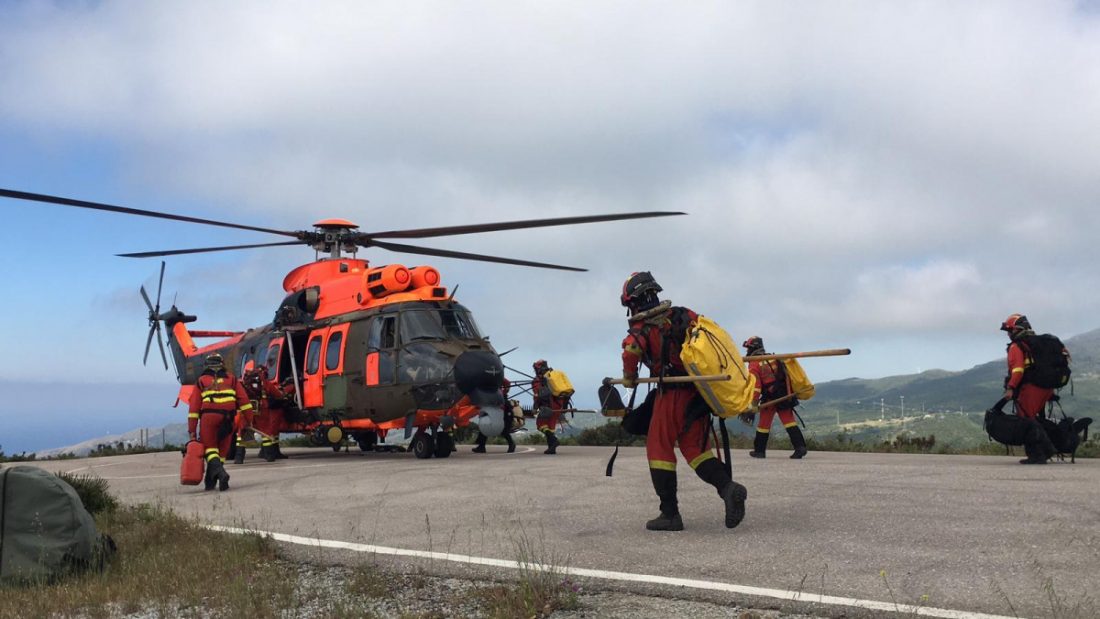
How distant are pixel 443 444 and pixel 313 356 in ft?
11.2

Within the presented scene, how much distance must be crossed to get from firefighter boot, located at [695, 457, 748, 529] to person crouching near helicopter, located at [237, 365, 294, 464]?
12.7 metres

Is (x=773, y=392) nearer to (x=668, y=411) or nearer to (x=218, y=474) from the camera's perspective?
(x=668, y=411)

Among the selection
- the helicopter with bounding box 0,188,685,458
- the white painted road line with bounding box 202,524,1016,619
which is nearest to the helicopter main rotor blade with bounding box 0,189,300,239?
the helicopter with bounding box 0,188,685,458

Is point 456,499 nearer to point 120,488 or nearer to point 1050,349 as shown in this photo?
point 120,488

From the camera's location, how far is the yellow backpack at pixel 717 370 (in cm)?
657

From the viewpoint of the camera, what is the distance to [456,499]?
9.40 meters

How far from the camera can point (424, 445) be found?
1596cm

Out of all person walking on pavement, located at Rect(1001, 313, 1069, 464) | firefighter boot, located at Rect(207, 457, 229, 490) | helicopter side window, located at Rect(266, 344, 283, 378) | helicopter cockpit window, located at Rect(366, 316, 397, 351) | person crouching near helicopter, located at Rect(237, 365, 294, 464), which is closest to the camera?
person walking on pavement, located at Rect(1001, 313, 1069, 464)

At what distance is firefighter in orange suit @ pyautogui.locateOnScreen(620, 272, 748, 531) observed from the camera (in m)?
6.90

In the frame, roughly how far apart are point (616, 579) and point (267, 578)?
92.8 inches

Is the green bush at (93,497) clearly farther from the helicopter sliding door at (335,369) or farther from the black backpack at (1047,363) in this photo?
the black backpack at (1047,363)

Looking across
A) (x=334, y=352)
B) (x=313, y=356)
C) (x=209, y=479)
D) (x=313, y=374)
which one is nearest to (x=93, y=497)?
(x=209, y=479)

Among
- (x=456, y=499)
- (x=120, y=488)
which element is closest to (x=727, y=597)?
(x=456, y=499)

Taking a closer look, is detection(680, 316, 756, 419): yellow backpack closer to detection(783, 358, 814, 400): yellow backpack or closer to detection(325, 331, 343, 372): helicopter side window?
detection(783, 358, 814, 400): yellow backpack
